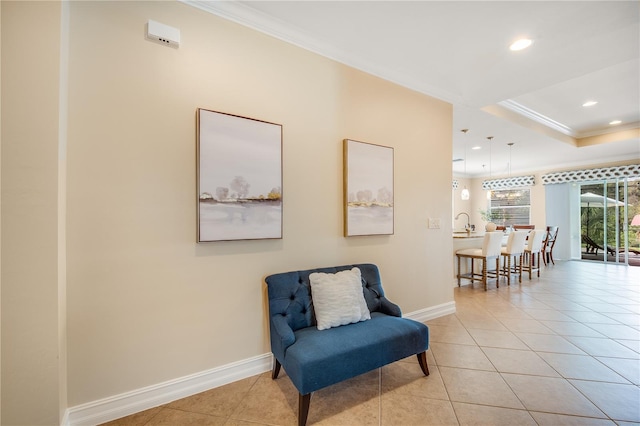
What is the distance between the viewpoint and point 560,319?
10.9ft

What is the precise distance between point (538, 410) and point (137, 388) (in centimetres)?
254

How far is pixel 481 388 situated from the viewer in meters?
2.00

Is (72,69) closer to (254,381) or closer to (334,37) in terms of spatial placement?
(334,37)

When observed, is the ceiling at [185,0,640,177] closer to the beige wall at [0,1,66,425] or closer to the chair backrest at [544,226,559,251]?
the beige wall at [0,1,66,425]

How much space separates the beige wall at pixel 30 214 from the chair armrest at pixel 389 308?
2138 mm

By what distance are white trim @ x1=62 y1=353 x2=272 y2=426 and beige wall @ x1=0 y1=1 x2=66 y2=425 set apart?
0.22 meters

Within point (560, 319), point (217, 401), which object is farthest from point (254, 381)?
point (560, 319)

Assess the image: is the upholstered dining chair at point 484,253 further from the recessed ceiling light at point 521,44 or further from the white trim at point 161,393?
the white trim at point 161,393

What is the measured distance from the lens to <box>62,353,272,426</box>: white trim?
5.43ft

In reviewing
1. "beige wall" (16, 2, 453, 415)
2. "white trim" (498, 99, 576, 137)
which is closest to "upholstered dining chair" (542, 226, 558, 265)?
"white trim" (498, 99, 576, 137)

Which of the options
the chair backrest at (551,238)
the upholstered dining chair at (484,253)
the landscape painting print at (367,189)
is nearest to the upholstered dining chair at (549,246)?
the chair backrest at (551,238)

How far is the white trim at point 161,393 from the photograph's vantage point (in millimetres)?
1654

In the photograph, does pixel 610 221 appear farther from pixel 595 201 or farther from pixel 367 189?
pixel 367 189

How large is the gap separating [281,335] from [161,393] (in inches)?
34.6
